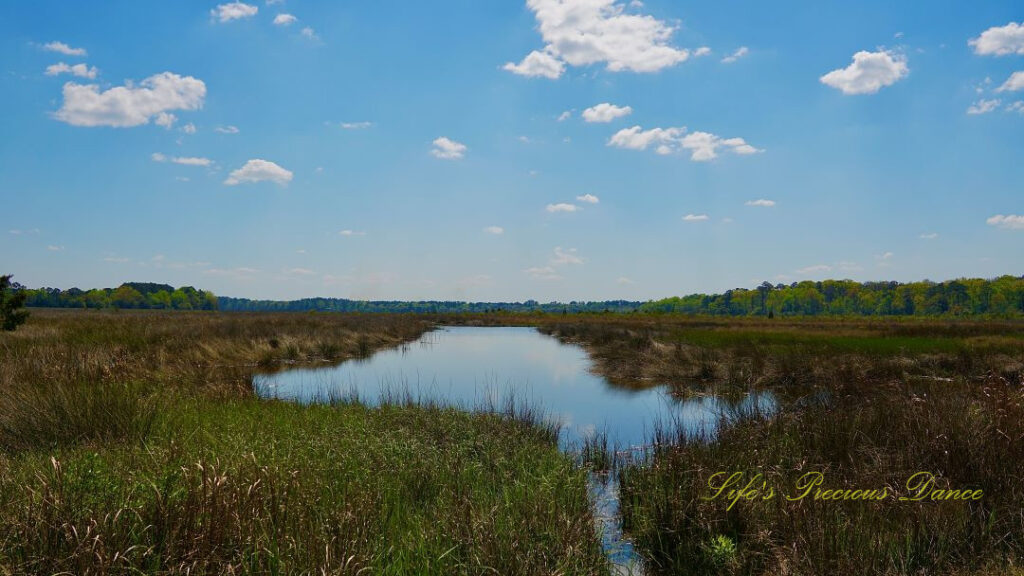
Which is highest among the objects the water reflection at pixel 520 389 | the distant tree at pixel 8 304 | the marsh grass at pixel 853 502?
the distant tree at pixel 8 304

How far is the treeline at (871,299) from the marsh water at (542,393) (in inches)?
2838

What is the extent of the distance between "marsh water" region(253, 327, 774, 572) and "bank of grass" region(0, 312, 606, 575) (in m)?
1.17

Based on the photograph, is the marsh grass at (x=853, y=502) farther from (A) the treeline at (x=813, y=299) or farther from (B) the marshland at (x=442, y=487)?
(A) the treeline at (x=813, y=299)

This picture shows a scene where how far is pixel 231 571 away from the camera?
152 inches

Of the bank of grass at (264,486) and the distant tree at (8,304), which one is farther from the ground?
the distant tree at (8,304)

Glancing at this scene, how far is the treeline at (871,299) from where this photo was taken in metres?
108

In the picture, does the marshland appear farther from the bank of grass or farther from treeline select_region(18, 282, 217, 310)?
treeline select_region(18, 282, 217, 310)

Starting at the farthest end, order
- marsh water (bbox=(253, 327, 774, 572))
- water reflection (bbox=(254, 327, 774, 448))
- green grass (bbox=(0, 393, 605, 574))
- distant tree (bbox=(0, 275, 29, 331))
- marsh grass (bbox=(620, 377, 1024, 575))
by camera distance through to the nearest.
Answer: distant tree (bbox=(0, 275, 29, 331))
water reflection (bbox=(254, 327, 774, 448))
marsh water (bbox=(253, 327, 774, 572))
marsh grass (bbox=(620, 377, 1024, 575))
green grass (bbox=(0, 393, 605, 574))

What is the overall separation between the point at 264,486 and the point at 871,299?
150 meters

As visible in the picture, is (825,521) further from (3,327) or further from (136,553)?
(3,327)

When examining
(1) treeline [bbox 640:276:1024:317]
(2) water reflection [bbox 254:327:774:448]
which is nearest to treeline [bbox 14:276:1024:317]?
(1) treeline [bbox 640:276:1024:317]

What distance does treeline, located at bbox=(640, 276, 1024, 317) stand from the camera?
108 metres

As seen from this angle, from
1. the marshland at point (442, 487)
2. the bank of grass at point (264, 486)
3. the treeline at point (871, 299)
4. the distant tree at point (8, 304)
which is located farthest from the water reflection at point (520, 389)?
the treeline at point (871, 299)

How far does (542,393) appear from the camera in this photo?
1952cm
